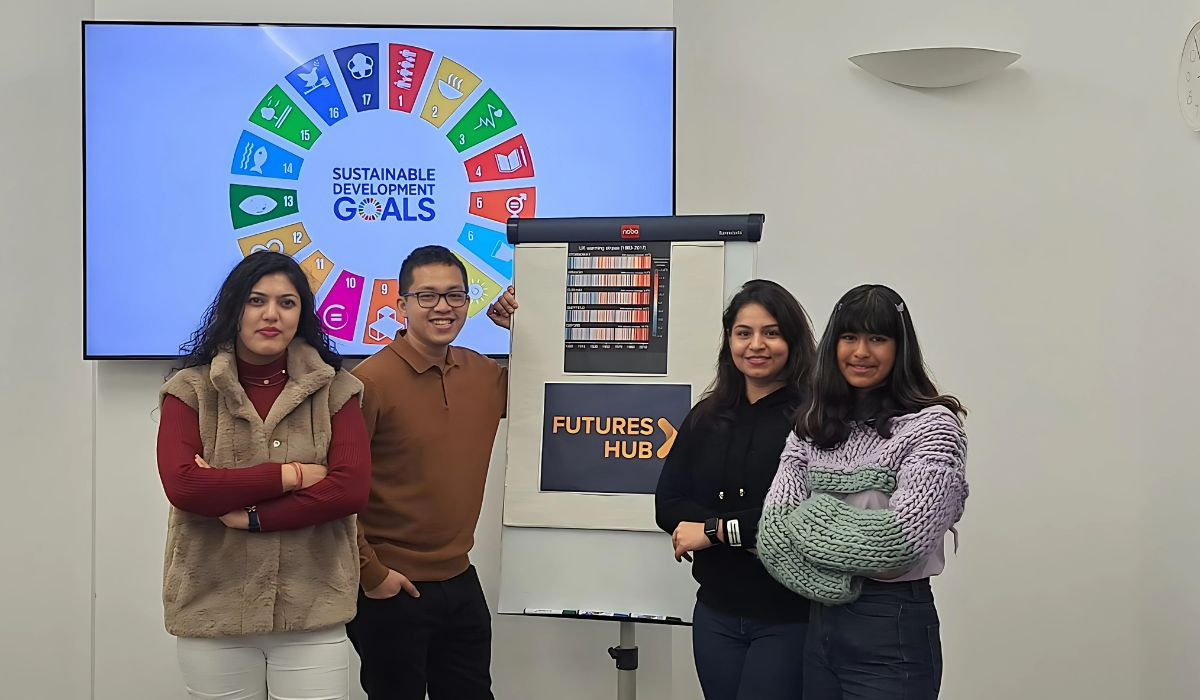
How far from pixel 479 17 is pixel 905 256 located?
161 cm

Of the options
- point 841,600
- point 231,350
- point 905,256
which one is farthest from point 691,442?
point 905,256

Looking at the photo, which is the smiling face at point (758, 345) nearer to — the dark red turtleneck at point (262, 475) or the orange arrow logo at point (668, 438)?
the orange arrow logo at point (668, 438)

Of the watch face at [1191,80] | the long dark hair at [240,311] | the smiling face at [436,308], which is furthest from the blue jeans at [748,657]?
the watch face at [1191,80]

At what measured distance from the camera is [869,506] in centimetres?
212

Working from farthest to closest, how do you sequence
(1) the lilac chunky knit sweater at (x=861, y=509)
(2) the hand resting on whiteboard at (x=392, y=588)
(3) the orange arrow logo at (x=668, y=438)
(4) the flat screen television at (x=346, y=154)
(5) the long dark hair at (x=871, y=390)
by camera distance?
(4) the flat screen television at (x=346, y=154) → (3) the orange arrow logo at (x=668, y=438) → (2) the hand resting on whiteboard at (x=392, y=588) → (5) the long dark hair at (x=871, y=390) → (1) the lilac chunky knit sweater at (x=861, y=509)

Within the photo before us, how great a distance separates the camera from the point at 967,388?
3688 millimetres

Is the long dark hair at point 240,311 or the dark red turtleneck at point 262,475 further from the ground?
the long dark hair at point 240,311

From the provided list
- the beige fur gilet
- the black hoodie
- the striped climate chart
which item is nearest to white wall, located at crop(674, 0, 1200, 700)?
the striped climate chart

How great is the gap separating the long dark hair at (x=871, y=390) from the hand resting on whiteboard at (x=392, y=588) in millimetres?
1037

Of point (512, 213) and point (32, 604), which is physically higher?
point (512, 213)

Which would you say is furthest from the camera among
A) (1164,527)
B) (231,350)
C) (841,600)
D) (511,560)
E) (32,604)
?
(32,604)

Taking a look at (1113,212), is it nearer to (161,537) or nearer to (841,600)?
(841,600)

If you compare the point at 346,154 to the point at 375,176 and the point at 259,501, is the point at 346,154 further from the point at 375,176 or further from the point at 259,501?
the point at 259,501

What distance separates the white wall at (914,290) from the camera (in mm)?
3557
